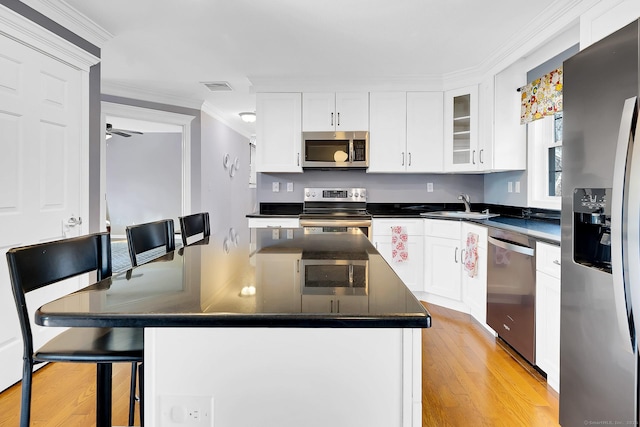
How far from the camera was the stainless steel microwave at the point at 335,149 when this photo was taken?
4.08 meters

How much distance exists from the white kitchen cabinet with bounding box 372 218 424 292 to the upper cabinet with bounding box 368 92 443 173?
0.62m

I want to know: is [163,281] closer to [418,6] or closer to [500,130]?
[418,6]

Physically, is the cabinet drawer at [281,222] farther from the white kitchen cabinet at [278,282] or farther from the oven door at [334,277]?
the oven door at [334,277]

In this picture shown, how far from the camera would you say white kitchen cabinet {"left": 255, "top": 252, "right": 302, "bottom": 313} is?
791mm

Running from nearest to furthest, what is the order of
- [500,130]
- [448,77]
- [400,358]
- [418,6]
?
[400,358], [418,6], [500,130], [448,77]

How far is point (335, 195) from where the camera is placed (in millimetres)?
4426

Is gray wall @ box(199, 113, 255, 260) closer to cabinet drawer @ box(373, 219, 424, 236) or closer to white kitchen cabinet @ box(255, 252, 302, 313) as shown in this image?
cabinet drawer @ box(373, 219, 424, 236)

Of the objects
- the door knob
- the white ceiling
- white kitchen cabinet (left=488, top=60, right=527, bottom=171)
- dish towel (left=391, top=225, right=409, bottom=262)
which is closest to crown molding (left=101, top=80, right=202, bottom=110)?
the white ceiling

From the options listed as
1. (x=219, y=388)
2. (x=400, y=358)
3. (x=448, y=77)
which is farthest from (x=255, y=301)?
(x=448, y=77)

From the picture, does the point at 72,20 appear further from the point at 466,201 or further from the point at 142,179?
the point at 142,179

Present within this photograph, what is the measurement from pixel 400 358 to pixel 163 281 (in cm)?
61

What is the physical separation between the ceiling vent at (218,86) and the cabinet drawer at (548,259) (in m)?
3.47

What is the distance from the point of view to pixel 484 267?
3080 mm

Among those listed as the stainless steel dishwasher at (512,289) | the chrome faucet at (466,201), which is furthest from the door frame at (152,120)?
the stainless steel dishwasher at (512,289)
